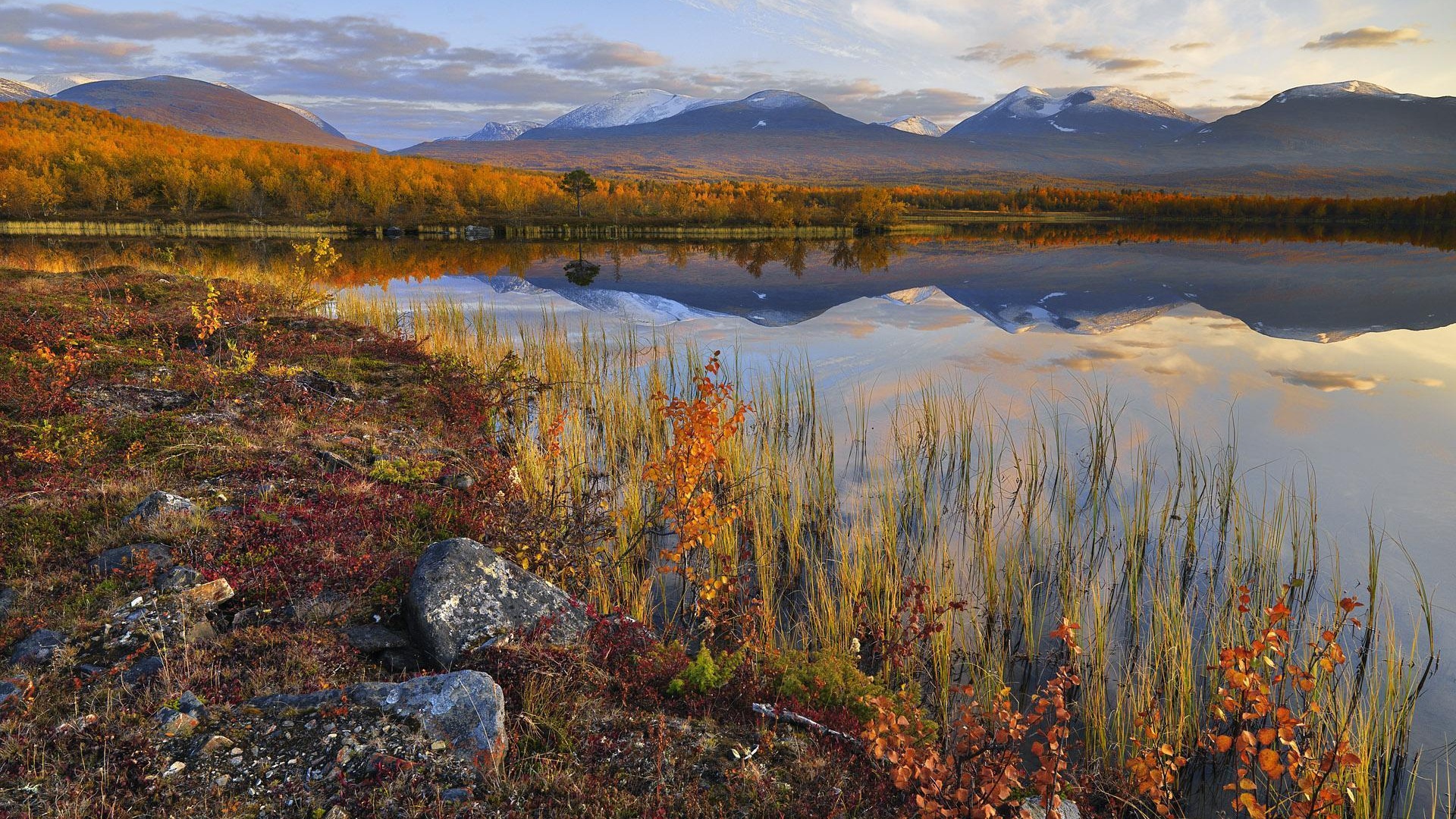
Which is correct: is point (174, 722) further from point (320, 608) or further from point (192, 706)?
point (320, 608)

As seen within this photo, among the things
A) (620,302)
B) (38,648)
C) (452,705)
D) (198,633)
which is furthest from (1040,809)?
(620,302)

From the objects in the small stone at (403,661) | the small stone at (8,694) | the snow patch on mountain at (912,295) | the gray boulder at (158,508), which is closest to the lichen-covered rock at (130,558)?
the gray boulder at (158,508)

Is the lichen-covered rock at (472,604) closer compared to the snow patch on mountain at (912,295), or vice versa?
the lichen-covered rock at (472,604)

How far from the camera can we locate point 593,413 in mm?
11914

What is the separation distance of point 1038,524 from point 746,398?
5429 millimetres

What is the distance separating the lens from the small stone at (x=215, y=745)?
3.27 meters

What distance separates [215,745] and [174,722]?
24cm

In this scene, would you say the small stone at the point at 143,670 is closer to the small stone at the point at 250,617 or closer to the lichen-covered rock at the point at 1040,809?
the small stone at the point at 250,617

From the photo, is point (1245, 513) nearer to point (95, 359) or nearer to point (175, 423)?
point (175, 423)

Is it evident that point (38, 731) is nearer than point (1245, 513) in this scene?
Yes

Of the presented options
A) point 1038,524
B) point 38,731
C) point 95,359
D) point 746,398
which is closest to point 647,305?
point 746,398

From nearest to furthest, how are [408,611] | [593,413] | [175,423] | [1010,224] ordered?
[408,611] → [175,423] → [593,413] → [1010,224]

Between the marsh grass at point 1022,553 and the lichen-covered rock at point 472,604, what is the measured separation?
113 cm

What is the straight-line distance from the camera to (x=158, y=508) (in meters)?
5.52
